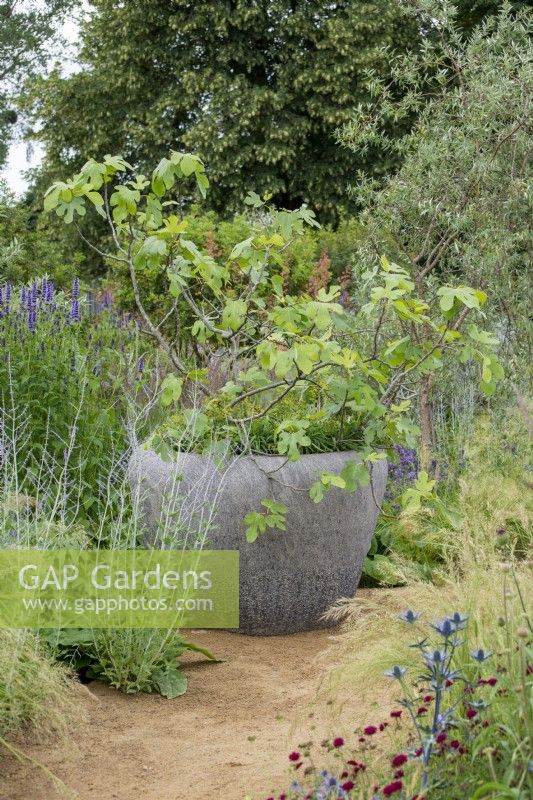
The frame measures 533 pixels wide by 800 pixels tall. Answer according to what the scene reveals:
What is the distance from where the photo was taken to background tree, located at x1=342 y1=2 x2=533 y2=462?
6.98 m

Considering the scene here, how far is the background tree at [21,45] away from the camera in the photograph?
22094 mm

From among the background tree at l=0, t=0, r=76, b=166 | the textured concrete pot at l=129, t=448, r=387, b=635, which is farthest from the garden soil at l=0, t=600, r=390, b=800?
the background tree at l=0, t=0, r=76, b=166

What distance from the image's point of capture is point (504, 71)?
7.11 meters

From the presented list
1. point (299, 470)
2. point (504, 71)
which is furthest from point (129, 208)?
point (504, 71)

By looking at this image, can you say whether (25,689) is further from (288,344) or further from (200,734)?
(288,344)

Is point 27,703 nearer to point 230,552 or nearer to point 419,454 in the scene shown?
point 230,552

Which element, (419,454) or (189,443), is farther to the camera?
(419,454)

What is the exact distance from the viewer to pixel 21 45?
22.4m

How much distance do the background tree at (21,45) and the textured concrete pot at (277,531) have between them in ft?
63.9

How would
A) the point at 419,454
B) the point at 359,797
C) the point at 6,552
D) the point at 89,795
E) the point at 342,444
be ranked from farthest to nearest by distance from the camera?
the point at 419,454 → the point at 342,444 → the point at 6,552 → the point at 89,795 → the point at 359,797

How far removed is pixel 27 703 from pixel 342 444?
6.78 ft

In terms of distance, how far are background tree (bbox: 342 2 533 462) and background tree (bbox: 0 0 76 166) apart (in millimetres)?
16464

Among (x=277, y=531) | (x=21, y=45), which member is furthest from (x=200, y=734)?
(x=21, y=45)

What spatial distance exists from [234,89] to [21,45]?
23.6 feet
